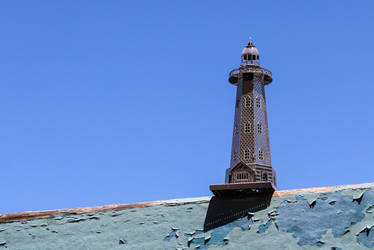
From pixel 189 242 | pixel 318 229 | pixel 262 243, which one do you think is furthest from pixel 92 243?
pixel 318 229

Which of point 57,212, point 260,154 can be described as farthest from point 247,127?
point 57,212

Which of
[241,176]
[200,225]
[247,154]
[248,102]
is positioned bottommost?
[200,225]

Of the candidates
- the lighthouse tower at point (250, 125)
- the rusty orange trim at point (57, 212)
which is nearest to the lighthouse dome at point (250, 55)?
the lighthouse tower at point (250, 125)

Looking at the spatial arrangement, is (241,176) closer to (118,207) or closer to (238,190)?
(118,207)

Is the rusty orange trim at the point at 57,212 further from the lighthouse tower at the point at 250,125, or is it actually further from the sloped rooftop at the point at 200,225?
the lighthouse tower at the point at 250,125

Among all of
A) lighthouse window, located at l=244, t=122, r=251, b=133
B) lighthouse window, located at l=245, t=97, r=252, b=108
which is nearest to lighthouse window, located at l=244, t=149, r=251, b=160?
lighthouse window, located at l=244, t=122, r=251, b=133

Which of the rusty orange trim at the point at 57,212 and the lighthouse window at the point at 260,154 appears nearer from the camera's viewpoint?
the rusty orange trim at the point at 57,212

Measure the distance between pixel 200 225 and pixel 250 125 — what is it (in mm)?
62081

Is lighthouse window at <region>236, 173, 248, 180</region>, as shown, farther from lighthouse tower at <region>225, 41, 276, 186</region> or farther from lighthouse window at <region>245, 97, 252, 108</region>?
lighthouse window at <region>245, 97, 252, 108</region>

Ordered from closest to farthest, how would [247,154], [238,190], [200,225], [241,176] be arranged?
[200,225] < [238,190] < [241,176] < [247,154]

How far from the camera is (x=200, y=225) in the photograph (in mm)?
15859

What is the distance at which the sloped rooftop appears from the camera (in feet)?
47.8

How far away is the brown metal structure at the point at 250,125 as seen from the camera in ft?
250

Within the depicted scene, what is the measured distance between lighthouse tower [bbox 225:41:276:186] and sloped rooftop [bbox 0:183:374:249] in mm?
57715
